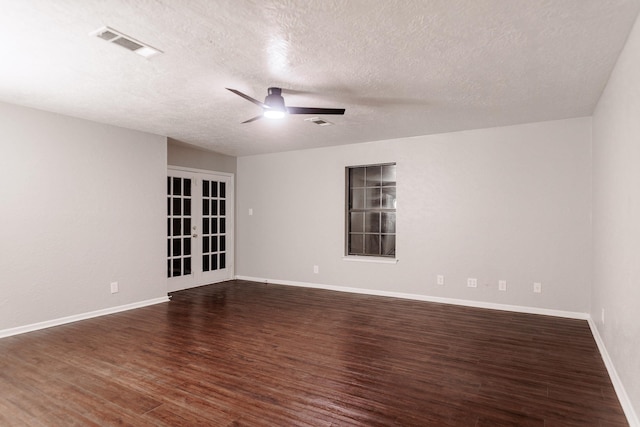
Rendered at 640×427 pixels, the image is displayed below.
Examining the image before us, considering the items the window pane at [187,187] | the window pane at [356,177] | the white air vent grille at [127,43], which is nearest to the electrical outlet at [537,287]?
the window pane at [356,177]

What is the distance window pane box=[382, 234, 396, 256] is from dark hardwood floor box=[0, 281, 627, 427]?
4.68 ft

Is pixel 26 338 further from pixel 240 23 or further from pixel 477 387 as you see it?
pixel 477 387

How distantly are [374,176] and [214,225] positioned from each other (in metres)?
3.15

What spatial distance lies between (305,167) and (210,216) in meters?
2.01

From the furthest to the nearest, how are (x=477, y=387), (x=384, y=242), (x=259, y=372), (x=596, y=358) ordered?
1. (x=384, y=242)
2. (x=596, y=358)
3. (x=259, y=372)
4. (x=477, y=387)

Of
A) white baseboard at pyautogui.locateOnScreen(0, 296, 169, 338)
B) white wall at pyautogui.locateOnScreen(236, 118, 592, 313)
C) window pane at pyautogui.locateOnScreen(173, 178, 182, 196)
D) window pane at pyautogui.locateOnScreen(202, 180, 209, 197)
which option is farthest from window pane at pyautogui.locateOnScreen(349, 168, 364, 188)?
white baseboard at pyautogui.locateOnScreen(0, 296, 169, 338)

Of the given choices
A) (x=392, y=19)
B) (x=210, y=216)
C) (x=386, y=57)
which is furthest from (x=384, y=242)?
(x=392, y=19)

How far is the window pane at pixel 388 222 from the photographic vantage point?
5938mm

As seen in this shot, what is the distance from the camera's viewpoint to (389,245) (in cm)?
601

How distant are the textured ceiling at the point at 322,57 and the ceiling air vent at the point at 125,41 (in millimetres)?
60

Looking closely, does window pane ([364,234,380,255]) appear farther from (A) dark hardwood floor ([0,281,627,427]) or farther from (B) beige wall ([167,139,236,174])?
(B) beige wall ([167,139,236,174])

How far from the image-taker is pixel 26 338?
148 inches

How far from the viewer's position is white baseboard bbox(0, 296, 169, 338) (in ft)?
12.7

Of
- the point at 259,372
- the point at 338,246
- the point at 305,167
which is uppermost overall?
the point at 305,167
